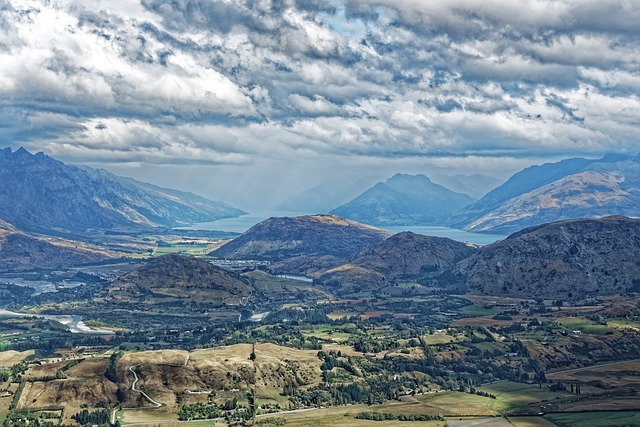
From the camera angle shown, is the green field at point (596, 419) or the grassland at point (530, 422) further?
the grassland at point (530, 422)

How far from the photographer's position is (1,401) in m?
196

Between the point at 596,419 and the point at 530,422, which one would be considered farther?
the point at 596,419

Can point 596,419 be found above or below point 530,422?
above

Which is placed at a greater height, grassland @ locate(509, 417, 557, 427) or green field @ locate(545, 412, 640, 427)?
green field @ locate(545, 412, 640, 427)

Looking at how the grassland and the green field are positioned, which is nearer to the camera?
the green field

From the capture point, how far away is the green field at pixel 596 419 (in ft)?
604

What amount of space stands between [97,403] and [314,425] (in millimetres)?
56831

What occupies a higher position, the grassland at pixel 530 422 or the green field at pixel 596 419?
the green field at pixel 596 419

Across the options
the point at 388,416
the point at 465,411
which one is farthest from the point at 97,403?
the point at 465,411

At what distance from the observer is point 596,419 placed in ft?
619

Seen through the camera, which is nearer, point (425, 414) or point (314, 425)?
point (314, 425)

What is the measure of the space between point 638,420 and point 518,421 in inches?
1078

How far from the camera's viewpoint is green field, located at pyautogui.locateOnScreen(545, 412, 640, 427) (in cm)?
18398

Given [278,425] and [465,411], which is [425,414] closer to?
[465,411]
